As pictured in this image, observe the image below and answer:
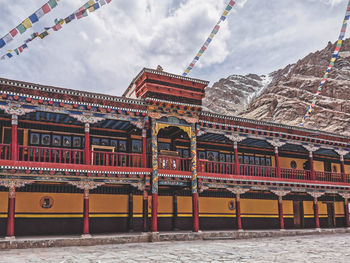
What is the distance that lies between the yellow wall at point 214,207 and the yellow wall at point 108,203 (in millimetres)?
4689

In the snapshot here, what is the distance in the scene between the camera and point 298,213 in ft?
83.7

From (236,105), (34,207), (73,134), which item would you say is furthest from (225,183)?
(236,105)

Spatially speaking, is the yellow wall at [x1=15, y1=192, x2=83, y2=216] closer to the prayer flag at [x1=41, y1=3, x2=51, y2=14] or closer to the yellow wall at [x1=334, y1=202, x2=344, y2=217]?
the prayer flag at [x1=41, y1=3, x2=51, y2=14]

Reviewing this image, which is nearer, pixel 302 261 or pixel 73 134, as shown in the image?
pixel 302 261

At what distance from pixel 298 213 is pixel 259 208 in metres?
4.00

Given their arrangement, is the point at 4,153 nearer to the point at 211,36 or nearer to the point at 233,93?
the point at 211,36

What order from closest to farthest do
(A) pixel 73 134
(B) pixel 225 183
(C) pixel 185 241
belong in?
(C) pixel 185 241
(A) pixel 73 134
(B) pixel 225 183

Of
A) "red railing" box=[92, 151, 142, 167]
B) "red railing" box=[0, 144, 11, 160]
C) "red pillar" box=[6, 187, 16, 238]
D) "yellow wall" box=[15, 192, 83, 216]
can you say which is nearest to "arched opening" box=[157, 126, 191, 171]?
"red railing" box=[92, 151, 142, 167]

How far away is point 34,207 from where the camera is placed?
1681 cm

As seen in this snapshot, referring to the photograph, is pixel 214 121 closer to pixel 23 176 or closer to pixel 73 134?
pixel 73 134

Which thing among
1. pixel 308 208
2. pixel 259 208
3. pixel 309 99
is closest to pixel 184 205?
pixel 259 208

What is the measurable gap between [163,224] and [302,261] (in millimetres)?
10299

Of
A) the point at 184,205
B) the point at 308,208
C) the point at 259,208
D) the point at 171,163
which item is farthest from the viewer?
the point at 308,208

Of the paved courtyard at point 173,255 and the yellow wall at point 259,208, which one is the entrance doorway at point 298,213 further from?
the paved courtyard at point 173,255
